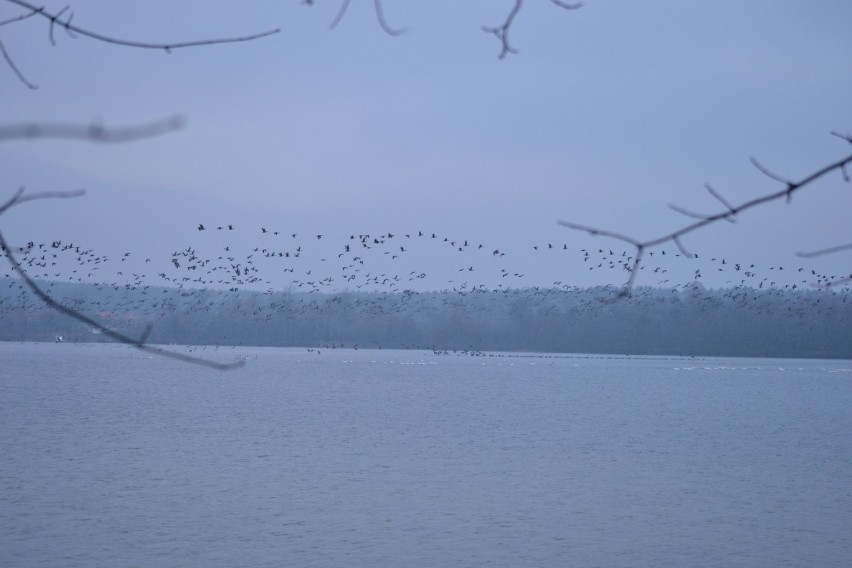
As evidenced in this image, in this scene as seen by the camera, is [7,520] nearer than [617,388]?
Yes

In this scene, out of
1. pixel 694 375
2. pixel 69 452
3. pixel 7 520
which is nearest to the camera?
pixel 7 520

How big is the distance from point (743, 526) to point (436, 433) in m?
23.7

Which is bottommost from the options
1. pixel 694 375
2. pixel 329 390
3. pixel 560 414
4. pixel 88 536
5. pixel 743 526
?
pixel 694 375

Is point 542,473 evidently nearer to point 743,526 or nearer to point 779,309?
point 743,526

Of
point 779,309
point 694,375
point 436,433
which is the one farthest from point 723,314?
point 436,433

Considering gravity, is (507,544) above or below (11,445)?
above

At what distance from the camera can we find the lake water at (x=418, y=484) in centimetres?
2222

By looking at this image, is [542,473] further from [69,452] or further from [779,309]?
[779,309]

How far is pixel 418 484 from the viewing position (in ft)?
102

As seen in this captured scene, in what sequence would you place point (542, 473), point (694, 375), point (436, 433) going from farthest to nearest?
point (694, 375) < point (436, 433) < point (542, 473)

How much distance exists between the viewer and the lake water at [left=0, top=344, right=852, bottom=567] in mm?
22219

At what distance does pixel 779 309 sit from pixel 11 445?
111415 millimetres

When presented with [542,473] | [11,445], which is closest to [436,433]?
[542,473]

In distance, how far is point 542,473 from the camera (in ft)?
112
